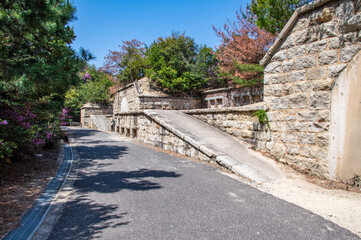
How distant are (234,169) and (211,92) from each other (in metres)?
10.4

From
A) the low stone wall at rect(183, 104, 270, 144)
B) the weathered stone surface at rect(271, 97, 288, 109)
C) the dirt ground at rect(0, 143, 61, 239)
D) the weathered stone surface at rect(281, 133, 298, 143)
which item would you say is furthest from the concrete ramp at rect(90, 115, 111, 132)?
the weathered stone surface at rect(281, 133, 298, 143)

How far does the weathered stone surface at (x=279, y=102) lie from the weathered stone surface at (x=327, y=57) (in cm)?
112

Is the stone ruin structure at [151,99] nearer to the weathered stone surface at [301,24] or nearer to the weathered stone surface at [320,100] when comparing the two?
the weathered stone surface at [301,24]

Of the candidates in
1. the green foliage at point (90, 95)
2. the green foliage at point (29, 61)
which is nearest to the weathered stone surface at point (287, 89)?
the green foliage at point (29, 61)

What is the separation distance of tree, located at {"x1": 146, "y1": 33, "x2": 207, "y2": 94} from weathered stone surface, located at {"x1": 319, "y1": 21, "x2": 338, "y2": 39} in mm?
10345

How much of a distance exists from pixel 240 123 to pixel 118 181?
4.35 m

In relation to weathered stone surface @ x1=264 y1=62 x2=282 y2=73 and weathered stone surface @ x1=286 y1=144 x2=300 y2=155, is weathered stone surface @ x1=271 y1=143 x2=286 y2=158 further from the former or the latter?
weathered stone surface @ x1=264 y1=62 x2=282 y2=73

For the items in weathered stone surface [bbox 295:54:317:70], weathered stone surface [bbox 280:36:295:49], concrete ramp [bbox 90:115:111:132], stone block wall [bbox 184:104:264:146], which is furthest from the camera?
concrete ramp [bbox 90:115:111:132]

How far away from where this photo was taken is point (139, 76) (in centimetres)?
1880

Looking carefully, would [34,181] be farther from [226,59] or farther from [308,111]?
[226,59]

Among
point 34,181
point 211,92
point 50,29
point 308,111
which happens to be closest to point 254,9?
Answer: point 211,92

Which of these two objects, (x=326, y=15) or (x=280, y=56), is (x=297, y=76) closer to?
(x=280, y=56)

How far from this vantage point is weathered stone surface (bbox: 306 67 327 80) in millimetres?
4738

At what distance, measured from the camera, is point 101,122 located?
69.9 ft
